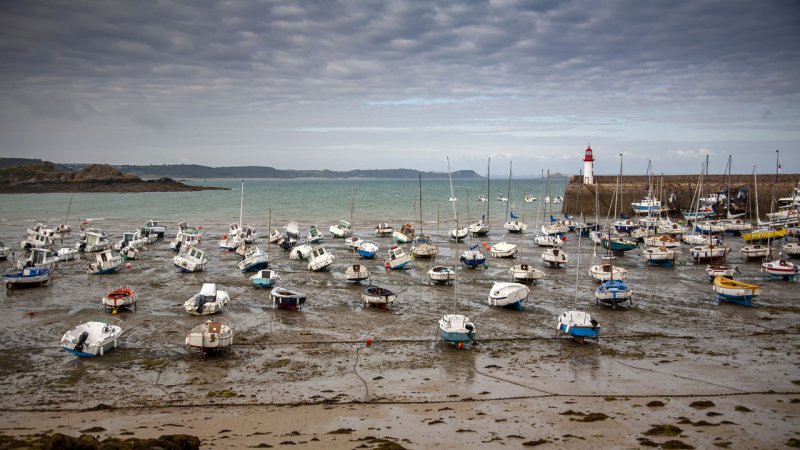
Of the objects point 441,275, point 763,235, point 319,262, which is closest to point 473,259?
point 441,275

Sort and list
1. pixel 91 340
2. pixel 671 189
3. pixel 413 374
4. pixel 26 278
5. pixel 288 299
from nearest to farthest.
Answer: pixel 413 374 → pixel 91 340 → pixel 288 299 → pixel 26 278 → pixel 671 189

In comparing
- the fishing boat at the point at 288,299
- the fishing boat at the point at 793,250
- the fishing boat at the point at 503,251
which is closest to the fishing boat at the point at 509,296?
the fishing boat at the point at 288,299

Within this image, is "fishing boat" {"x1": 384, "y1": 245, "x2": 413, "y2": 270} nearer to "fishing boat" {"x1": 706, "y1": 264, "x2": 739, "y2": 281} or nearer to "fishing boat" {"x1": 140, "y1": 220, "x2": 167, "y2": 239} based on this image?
"fishing boat" {"x1": 706, "y1": 264, "x2": 739, "y2": 281}

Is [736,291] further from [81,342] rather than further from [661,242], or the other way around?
[81,342]

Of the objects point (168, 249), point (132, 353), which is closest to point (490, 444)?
point (132, 353)

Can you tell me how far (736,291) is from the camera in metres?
29.7

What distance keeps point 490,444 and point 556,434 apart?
1.93 meters

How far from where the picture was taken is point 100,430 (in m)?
15.4

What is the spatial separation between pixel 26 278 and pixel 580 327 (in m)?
32.0

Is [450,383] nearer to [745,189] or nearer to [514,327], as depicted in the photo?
[514,327]

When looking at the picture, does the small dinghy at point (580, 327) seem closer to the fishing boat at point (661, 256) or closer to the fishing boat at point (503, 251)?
the fishing boat at point (661, 256)

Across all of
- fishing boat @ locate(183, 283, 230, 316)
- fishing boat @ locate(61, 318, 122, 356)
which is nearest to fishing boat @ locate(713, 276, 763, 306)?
fishing boat @ locate(183, 283, 230, 316)

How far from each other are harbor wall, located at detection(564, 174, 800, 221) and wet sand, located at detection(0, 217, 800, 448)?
49121 mm

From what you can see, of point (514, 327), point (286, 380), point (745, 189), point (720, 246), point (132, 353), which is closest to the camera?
point (286, 380)
